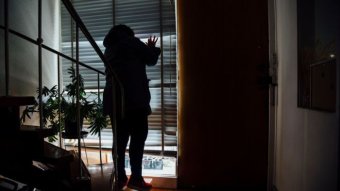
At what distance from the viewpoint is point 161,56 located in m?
2.81

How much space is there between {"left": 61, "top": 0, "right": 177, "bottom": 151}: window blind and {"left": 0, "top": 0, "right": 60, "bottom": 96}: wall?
0.51 metres

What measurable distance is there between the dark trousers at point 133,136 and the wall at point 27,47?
4.47 feet

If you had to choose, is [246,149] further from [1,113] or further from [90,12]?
[90,12]

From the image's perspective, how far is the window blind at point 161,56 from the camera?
280 centimetres

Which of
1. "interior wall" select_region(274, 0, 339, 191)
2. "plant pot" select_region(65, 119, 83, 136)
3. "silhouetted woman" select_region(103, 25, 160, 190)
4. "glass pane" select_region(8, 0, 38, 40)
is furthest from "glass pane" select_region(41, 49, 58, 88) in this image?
"interior wall" select_region(274, 0, 339, 191)

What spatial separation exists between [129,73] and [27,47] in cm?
161

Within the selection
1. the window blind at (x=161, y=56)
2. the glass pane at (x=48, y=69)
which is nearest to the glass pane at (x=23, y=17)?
the glass pane at (x=48, y=69)

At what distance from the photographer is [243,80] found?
2.49 m

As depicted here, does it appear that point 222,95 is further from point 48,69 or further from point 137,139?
point 48,69

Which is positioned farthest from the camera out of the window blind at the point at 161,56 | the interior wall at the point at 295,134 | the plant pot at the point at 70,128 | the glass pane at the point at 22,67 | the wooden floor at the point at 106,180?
the window blind at the point at 161,56

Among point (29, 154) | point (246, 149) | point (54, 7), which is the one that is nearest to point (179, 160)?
point (246, 149)

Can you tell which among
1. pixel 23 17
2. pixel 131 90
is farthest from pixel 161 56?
pixel 23 17

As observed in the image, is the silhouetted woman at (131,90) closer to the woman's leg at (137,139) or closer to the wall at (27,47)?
the woman's leg at (137,139)

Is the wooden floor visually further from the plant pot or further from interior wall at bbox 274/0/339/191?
interior wall at bbox 274/0/339/191
